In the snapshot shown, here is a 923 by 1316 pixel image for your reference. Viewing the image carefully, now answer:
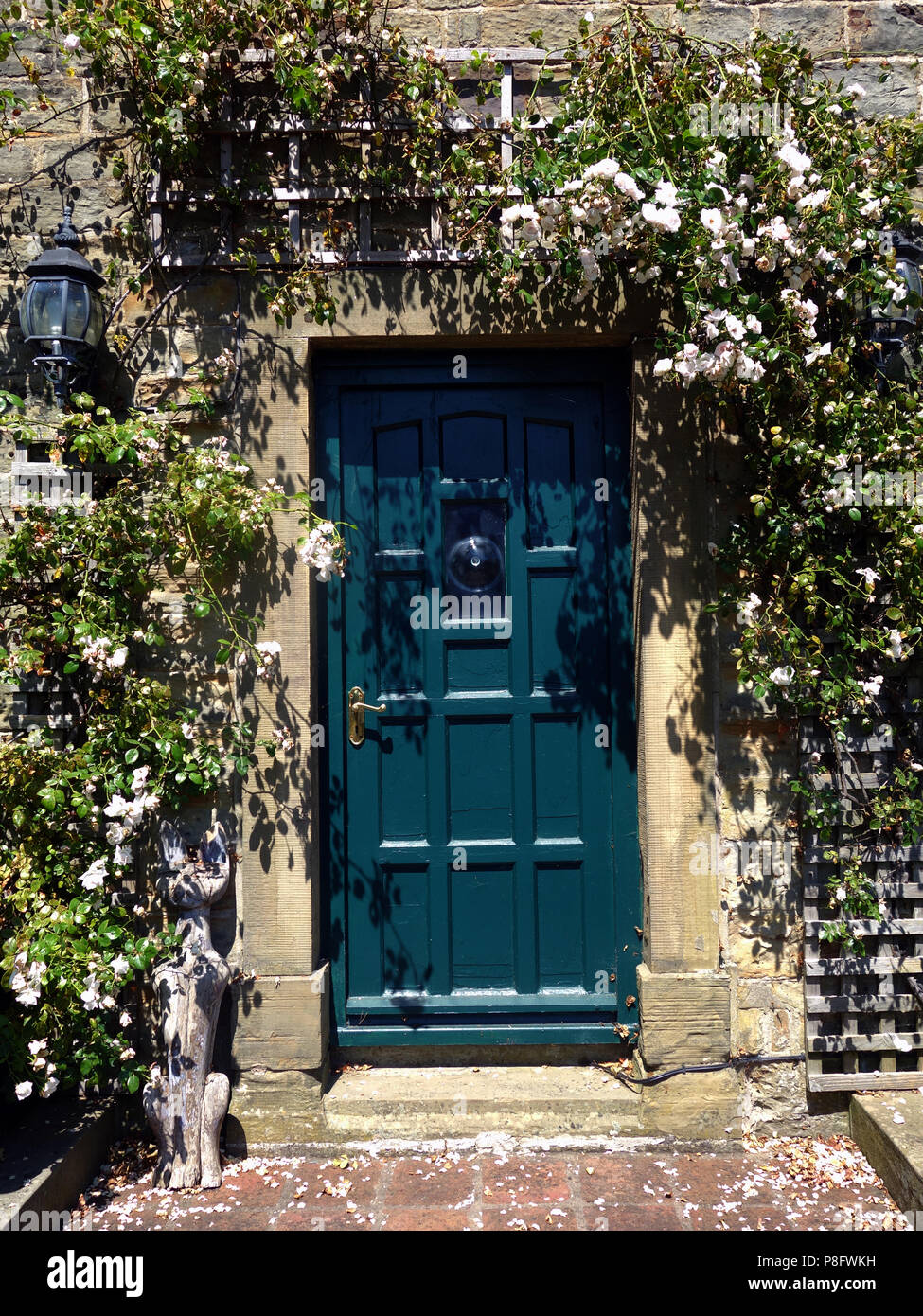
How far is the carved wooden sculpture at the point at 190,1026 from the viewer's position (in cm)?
294

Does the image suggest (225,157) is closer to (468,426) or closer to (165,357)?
(165,357)

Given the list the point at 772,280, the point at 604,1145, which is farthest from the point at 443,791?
the point at 772,280

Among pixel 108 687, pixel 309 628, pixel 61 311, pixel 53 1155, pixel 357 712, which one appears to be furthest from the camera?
pixel 357 712

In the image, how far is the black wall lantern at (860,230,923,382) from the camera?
3.00 meters

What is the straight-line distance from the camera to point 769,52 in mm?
2844

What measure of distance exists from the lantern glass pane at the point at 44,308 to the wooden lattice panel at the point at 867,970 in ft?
9.54

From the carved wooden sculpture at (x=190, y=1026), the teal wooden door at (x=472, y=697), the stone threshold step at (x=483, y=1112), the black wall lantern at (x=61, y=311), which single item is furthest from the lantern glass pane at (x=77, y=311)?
the stone threshold step at (x=483, y=1112)

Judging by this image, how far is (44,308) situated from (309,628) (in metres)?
1.37

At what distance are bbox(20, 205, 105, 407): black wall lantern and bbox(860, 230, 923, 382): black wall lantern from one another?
103 inches

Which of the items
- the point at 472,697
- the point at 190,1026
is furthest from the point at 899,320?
the point at 190,1026

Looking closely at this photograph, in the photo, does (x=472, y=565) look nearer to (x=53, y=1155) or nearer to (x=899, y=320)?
(x=899, y=320)

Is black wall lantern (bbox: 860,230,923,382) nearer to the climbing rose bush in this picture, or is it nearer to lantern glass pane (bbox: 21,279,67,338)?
the climbing rose bush

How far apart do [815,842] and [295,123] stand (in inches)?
120

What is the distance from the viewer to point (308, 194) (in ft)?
10.3
